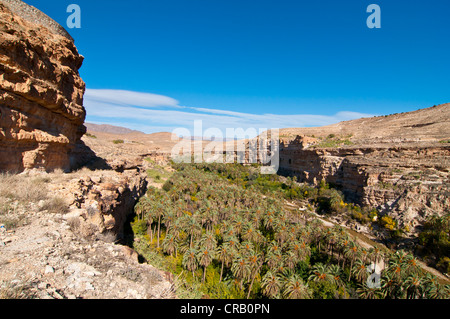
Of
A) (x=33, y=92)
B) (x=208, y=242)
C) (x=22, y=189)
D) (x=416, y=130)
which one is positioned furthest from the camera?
(x=416, y=130)

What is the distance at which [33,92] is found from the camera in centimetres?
1054

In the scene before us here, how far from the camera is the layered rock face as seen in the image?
9445 millimetres

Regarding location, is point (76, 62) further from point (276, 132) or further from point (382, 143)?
point (276, 132)

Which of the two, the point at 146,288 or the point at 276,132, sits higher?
A: the point at 276,132

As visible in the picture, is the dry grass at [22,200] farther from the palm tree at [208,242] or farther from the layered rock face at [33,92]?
the palm tree at [208,242]

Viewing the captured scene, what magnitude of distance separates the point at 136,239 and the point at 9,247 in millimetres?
20124

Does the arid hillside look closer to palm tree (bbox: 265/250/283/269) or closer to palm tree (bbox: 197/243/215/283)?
palm tree (bbox: 265/250/283/269)

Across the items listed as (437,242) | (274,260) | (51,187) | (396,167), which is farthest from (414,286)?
(396,167)

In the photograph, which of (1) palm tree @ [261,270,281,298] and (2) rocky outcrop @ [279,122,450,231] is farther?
(2) rocky outcrop @ [279,122,450,231]

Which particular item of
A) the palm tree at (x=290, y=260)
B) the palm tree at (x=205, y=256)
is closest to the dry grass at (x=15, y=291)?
the palm tree at (x=205, y=256)

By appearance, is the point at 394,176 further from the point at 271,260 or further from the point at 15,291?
the point at 15,291

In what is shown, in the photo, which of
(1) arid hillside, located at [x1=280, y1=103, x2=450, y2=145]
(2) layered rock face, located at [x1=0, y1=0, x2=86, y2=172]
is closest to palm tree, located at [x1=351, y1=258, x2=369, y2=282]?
(2) layered rock face, located at [x1=0, y1=0, x2=86, y2=172]

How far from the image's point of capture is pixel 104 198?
12305mm

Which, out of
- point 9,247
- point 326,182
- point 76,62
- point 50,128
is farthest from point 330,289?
point 326,182
